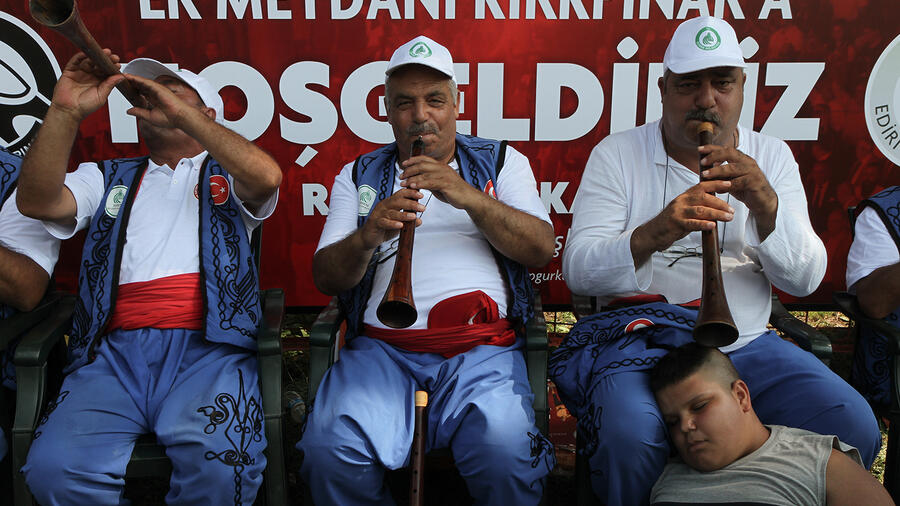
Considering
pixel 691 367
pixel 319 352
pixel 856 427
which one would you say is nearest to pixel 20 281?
pixel 319 352

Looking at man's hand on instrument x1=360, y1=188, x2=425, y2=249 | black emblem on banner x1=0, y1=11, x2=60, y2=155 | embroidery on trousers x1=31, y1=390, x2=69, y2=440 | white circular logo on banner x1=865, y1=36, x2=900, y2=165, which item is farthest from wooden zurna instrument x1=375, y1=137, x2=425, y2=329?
white circular logo on banner x1=865, y1=36, x2=900, y2=165

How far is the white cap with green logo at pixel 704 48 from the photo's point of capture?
2.46 metres

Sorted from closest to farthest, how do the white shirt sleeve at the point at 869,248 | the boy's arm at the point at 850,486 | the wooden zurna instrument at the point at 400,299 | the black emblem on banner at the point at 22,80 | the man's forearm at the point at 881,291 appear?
the boy's arm at the point at 850,486 < the wooden zurna instrument at the point at 400,299 < the man's forearm at the point at 881,291 < the white shirt sleeve at the point at 869,248 < the black emblem on banner at the point at 22,80

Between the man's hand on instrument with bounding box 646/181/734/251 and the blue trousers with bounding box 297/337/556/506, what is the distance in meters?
0.71

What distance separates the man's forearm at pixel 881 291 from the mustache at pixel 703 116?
0.82 metres

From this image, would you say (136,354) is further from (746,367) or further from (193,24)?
(746,367)

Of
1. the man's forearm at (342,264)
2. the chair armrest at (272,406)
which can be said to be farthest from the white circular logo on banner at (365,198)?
the chair armrest at (272,406)

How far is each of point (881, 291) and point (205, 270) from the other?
8.07 feet

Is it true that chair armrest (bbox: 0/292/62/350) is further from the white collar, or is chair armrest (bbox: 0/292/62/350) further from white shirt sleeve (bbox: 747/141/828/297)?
white shirt sleeve (bbox: 747/141/828/297)

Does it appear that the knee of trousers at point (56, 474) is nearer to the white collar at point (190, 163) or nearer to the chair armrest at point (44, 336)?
the chair armrest at point (44, 336)

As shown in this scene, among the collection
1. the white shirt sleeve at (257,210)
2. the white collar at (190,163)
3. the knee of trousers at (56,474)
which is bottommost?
the knee of trousers at (56,474)

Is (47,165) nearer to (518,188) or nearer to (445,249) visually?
(445,249)

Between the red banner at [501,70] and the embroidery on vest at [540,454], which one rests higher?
the red banner at [501,70]

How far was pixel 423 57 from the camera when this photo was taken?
260cm
